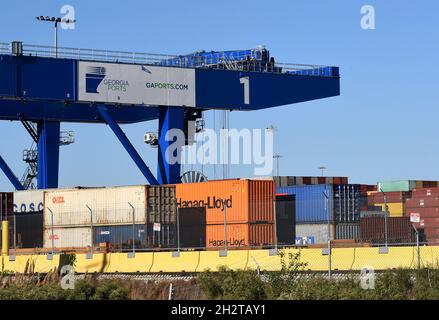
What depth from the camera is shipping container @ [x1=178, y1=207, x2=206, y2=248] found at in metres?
40.0

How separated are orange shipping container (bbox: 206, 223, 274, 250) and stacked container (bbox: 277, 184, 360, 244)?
3172 mm

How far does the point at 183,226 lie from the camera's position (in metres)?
42.7

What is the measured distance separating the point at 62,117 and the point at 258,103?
12262mm

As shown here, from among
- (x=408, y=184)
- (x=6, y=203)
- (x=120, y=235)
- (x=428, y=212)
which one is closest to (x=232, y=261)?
(x=120, y=235)

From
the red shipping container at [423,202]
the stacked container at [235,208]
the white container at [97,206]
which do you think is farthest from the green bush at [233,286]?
the red shipping container at [423,202]

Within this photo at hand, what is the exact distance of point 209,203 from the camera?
44.5m

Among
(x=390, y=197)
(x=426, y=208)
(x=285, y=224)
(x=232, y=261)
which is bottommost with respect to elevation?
(x=232, y=261)

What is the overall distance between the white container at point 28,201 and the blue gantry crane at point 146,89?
196 inches

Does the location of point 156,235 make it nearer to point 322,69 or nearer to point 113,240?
point 113,240

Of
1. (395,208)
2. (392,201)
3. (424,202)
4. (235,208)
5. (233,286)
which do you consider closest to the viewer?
(233,286)

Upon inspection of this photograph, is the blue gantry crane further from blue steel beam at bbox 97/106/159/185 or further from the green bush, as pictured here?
the green bush

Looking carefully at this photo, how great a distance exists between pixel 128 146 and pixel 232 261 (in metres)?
25.3

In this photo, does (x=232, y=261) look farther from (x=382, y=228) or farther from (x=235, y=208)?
(x=382, y=228)
